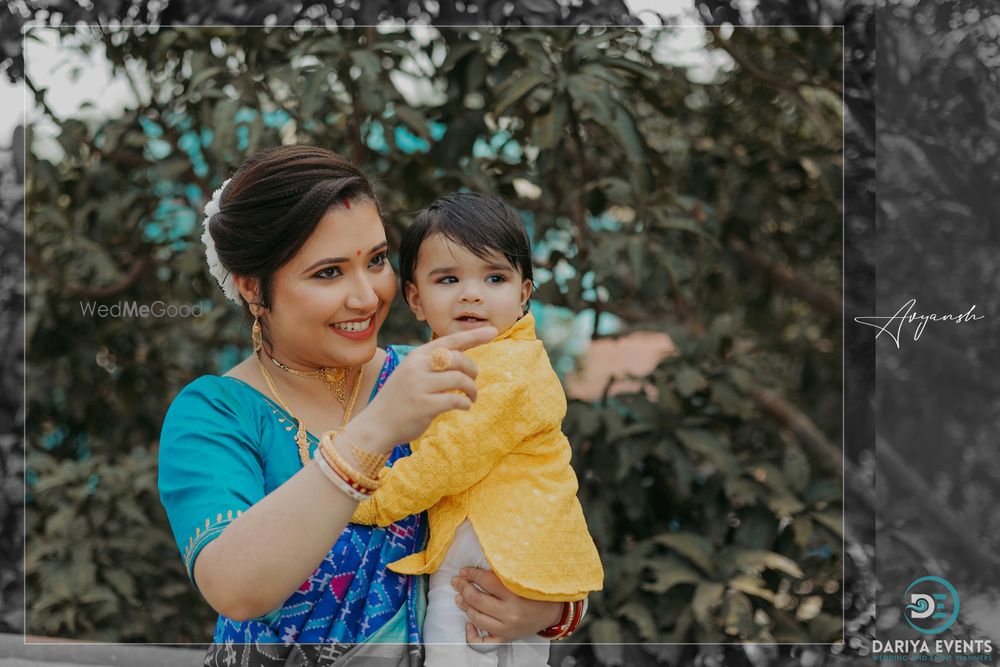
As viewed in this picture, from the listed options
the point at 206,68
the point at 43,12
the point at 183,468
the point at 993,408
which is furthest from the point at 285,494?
the point at 993,408

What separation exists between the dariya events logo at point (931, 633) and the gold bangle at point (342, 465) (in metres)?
1.86

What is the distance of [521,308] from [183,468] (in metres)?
0.55

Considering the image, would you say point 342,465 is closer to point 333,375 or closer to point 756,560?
point 333,375

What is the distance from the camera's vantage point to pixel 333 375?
5.02ft

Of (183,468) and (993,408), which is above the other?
(183,468)

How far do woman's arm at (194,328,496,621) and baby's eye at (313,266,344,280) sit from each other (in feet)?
0.82

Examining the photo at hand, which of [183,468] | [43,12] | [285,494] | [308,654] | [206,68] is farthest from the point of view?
[43,12]

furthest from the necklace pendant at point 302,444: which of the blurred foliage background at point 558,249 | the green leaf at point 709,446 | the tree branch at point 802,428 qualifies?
the tree branch at point 802,428

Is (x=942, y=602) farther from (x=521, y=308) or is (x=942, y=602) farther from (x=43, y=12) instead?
(x=43, y=12)

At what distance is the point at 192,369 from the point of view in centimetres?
346

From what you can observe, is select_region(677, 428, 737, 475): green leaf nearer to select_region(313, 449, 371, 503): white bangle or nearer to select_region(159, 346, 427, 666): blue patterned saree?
select_region(159, 346, 427, 666): blue patterned saree

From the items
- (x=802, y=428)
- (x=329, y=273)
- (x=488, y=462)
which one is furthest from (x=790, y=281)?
(x=329, y=273)

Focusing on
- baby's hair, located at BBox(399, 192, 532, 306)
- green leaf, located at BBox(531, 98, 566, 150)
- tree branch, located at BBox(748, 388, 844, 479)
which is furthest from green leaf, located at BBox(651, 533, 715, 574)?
baby's hair, located at BBox(399, 192, 532, 306)

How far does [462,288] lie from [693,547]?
1.33 m
